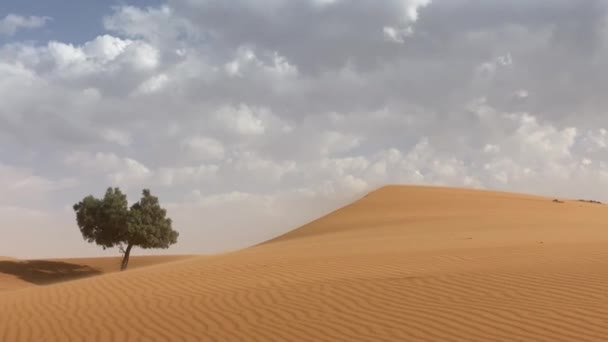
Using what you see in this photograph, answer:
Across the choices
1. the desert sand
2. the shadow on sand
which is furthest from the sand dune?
the desert sand

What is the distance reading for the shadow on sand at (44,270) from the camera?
37.0m

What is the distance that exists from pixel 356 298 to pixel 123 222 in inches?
1205

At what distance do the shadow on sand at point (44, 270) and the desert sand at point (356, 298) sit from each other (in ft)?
76.7

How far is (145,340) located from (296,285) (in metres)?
3.49

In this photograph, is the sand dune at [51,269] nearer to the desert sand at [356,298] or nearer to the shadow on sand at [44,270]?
the shadow on sand at [44,270]

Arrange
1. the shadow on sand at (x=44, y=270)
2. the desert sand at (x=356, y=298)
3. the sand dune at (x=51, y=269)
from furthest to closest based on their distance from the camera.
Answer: the shadow on sand at (x=44, y=270) < the sand dune at (x=51, y=269) < the desert sand at (x=356, y=298)

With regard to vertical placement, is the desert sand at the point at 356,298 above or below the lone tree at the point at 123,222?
below

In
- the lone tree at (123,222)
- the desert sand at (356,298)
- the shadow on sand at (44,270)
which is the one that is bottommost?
the desert sand at (356,298)

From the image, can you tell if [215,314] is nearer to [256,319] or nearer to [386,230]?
[256,319]

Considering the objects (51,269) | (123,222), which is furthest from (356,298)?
(51,269)

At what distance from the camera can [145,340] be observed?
8.46m

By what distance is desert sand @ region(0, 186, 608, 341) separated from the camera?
7859 millimetres

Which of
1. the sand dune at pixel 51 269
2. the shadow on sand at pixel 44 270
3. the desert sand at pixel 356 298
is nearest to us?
the desert sand at pixel 356 298

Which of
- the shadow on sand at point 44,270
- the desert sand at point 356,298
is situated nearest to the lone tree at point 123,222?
the shadow on sand at point 44,270
